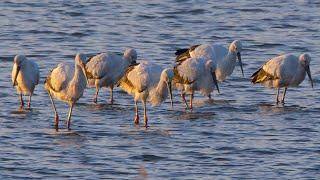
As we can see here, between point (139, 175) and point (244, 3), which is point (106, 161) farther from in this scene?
point (244, 3)

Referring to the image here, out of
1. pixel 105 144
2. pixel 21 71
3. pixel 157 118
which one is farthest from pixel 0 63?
pixel 105 144

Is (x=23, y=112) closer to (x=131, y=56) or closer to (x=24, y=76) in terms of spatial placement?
(x=24, y=76)

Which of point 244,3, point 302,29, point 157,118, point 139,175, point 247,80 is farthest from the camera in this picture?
point 244,3

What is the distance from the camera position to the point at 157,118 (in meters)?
17.7

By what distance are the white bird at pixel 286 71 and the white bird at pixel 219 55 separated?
2.23 ft

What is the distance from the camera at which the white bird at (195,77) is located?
1866 cm

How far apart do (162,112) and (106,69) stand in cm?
138

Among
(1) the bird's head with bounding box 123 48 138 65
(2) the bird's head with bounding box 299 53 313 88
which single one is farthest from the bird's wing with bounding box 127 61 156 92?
(2) the bird's head with bounding box 299 53 313 88

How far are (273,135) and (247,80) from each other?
4.64 meters

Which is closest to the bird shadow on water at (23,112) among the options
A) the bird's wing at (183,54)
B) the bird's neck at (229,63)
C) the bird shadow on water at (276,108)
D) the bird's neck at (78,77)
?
the bird's neck at (78,77)

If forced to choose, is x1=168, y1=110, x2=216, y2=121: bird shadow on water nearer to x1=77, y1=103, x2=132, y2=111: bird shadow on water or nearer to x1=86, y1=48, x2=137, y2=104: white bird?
x1=77, y1=103, x2=132, y2=111: bird shadow on water

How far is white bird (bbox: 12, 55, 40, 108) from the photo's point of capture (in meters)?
18.3

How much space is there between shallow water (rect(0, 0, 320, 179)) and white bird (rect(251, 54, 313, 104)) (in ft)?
0.96

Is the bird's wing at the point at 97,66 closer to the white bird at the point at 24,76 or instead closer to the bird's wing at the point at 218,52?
the white bird at the point at 24,76
